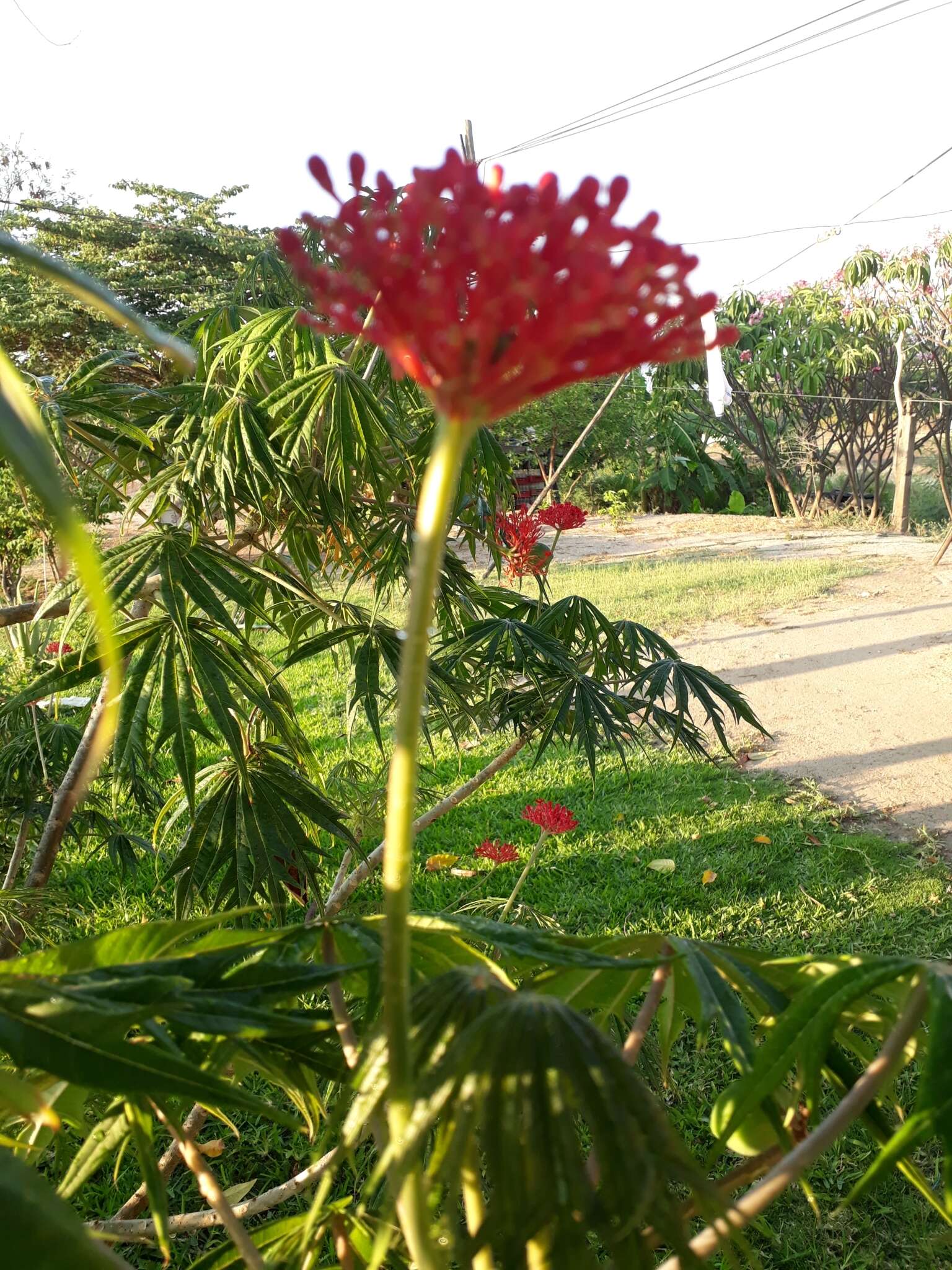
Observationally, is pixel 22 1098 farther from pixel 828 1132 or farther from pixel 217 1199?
pixel 828 1132

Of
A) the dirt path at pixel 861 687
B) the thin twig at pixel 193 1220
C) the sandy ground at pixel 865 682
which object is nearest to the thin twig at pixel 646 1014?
the thin twig at pixel 193 1220

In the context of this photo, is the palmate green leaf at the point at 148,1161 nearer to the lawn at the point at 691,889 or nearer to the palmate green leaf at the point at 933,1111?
the palmate green leaf at the point at 933,1111

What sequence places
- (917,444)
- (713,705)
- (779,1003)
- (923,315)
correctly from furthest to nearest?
(917,444), (923,315), (713,705), (779,1003)

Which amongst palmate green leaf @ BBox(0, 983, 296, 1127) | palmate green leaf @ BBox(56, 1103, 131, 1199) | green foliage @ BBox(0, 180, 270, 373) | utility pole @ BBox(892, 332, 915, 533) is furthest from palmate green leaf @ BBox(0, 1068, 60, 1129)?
green foliage @ BBox(0, 180, 270, 373)

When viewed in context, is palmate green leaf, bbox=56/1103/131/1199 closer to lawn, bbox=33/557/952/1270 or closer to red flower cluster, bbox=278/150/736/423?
red flower cluster, bbox=278/150/736/423

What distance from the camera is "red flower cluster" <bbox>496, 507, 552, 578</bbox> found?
6.04 ft

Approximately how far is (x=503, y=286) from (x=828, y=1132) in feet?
1.14

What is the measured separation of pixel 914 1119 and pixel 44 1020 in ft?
1.17

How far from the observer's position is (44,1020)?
0.36 metres

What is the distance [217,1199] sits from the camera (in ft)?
1.60

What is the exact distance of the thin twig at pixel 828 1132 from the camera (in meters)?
0.35

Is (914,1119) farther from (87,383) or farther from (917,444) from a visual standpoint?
(917,444)

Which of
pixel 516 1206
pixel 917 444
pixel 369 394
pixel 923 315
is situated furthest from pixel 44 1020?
pixel 917 444

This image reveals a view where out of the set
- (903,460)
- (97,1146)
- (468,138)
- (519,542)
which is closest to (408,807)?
(97,1146)
